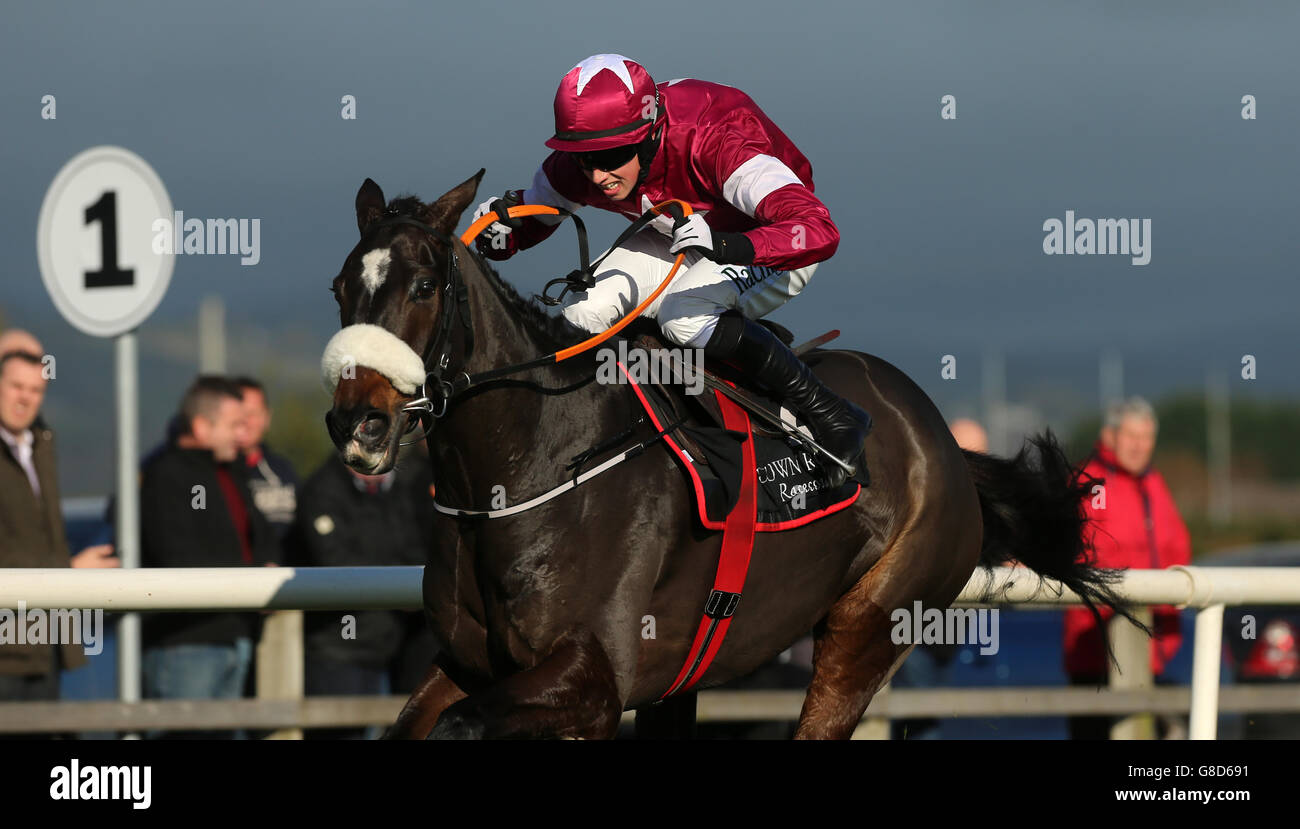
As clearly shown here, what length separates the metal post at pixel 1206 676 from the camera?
5273 mm

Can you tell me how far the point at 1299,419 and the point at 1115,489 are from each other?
3868 centimetres

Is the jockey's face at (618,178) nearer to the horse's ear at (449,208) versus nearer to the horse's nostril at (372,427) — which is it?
the horse's ear at (449,208)

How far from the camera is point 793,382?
4.38 m

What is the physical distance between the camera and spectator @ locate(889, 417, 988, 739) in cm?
744

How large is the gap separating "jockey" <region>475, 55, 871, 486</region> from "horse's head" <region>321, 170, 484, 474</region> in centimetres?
51

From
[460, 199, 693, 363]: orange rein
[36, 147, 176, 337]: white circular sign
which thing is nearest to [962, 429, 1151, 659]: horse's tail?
[460, 199, 693, 363]: orange rein

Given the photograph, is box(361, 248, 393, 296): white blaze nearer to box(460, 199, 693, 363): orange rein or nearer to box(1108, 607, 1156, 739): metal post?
box(460, 199, 693, 363): orange rein

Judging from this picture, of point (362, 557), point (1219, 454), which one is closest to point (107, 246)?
point (362, 557)

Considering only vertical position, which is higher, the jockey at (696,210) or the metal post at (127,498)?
the jockey at (696,210)

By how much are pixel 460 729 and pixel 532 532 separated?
53 centimetres

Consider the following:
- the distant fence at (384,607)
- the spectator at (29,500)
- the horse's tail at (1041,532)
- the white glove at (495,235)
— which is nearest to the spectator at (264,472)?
the spectator at (29,500)

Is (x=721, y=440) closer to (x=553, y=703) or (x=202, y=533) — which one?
(x=553, y=703)

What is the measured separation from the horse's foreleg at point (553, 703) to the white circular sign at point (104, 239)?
314 centimetres
